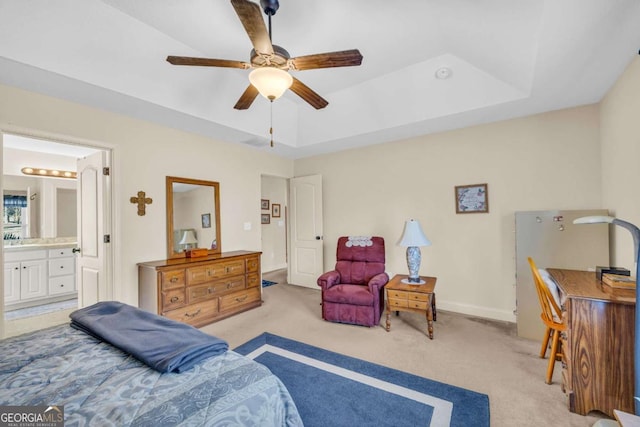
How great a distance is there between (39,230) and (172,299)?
11.4 feet

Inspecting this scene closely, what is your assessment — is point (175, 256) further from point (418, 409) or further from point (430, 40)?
point (430, 40)

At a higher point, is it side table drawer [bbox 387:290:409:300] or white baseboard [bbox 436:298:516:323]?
side table drawer [bbox 387:290:409:300]

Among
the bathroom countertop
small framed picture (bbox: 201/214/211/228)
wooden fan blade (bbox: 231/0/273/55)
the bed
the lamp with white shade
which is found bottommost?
the bed

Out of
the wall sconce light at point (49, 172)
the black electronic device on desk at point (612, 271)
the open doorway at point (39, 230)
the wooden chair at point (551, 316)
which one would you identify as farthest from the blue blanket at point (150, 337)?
the wall sconce light at point (49, 172)

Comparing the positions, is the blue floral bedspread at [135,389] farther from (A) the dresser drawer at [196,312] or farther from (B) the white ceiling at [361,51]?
(B) the white ceiling at [361,51]

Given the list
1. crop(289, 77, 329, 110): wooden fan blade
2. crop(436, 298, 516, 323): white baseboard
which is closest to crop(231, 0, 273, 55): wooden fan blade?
crop(289, 77, 329, 110): wooden fan blade

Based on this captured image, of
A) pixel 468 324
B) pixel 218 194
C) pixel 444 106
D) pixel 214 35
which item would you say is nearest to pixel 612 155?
pixel 444 106

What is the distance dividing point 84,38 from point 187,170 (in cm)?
167

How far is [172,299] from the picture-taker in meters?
3.01

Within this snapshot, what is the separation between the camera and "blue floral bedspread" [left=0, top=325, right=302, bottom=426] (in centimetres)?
87

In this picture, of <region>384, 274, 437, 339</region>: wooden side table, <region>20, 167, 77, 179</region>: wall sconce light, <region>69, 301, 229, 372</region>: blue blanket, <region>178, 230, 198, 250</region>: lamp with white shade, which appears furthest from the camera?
<region>20, 167, 77, 179</region>: wall sconce light

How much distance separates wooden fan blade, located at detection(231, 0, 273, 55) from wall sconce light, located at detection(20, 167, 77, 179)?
492 centimetres

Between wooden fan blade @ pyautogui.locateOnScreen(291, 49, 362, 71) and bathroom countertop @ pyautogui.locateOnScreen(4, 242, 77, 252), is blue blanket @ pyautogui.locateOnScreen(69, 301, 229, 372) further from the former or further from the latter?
bathroom countertop @ pyautogui.locateOnScreen(4, 242, 77, 252)

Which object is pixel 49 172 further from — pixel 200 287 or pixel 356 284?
pixel 356 284
